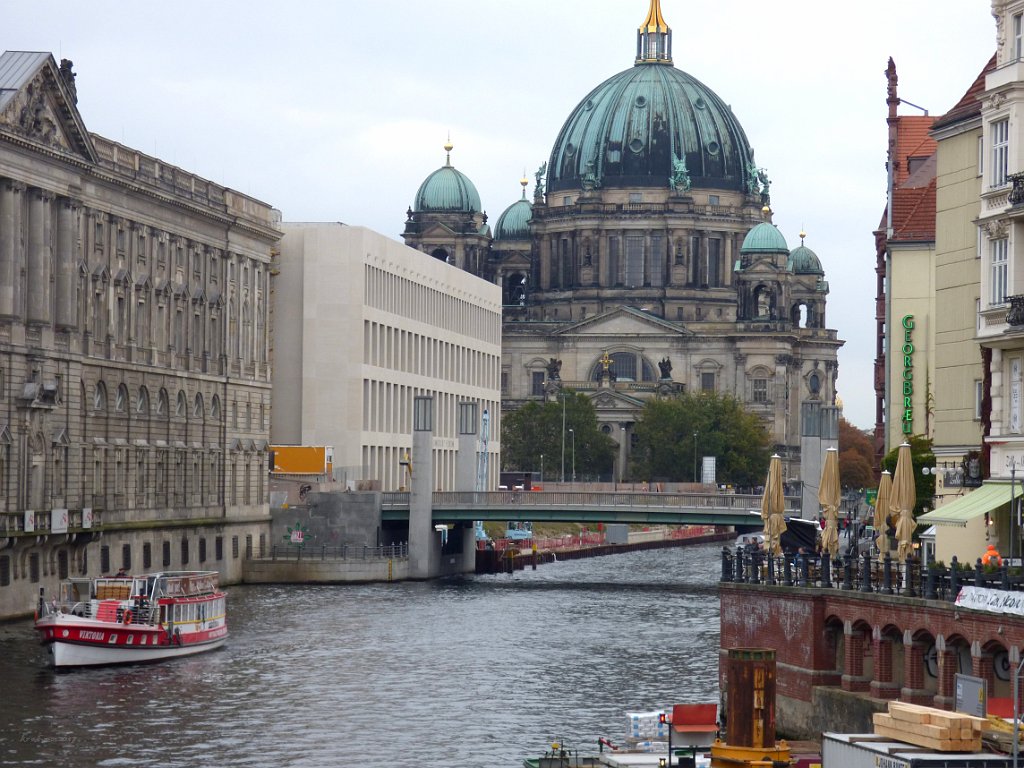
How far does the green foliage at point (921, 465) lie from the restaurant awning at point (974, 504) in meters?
18.4

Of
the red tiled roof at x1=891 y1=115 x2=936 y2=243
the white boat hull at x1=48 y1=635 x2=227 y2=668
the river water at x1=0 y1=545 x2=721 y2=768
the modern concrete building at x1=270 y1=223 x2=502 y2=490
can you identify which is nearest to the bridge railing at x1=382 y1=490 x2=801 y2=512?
the modern concrete building at x1=270 y1=223 x2=502 y2=490

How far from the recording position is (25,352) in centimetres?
8956

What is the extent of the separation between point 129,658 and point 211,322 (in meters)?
43.4

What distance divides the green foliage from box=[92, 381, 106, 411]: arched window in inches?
1399

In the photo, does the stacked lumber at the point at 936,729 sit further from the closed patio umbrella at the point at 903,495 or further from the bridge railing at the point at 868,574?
the closed patio umbrella at the point at 903,495

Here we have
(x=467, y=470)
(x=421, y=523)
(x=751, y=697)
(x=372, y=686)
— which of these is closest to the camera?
(x=751, y=697)

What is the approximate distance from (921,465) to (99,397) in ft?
126

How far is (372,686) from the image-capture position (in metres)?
69.7

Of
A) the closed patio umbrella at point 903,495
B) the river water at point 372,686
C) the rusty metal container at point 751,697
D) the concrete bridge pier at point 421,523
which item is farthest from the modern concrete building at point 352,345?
the rusty metal container at point 751,697

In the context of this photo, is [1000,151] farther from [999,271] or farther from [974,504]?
[974,504]

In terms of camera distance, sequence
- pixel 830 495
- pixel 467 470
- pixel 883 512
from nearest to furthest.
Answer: pixel 883 512
pixel 830 495
pixel 467 470

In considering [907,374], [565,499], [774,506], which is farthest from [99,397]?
[774,506]

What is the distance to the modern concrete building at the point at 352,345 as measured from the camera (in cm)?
13612

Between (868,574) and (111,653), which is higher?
(868,574)
